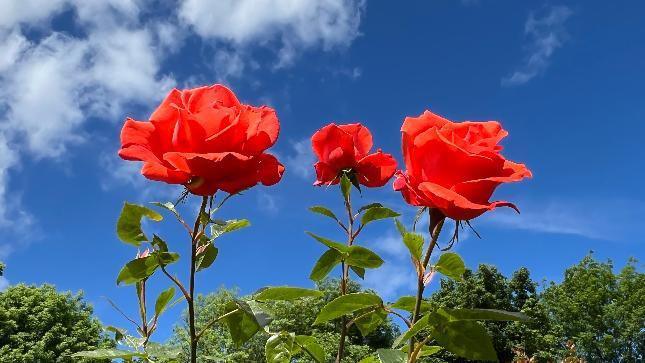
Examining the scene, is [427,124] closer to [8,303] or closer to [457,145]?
[457,145]

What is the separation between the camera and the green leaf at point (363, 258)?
1334 mm

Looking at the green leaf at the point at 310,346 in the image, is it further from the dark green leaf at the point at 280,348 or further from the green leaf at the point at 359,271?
the green leaf at the point at 359,271

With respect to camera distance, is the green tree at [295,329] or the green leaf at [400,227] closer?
the green leaf at [400,227]

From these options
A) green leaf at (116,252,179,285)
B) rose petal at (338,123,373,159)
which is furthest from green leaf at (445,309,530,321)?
rose petal at (338,123,373,159)

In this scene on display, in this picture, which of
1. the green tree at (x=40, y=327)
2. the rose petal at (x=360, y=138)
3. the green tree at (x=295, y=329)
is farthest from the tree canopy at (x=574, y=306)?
the rose petal at (x=360, y=138)

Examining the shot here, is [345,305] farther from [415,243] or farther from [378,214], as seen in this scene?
[378,214]

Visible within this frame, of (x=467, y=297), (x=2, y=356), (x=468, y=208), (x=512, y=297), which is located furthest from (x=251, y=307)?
(x=512, y=297)

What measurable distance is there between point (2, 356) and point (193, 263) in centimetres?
2980

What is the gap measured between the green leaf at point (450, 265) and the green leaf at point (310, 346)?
1.31 feet

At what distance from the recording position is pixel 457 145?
3.94ft

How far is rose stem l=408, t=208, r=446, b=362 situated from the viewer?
1171 mm

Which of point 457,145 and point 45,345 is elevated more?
point 45,345

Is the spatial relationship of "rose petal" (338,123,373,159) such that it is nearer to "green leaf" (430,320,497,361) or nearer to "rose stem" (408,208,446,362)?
"rose stem" (408,208,446,362)

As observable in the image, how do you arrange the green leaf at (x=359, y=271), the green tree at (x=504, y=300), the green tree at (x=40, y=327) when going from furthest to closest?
the green tree at (x=504, y=300) → the green tree at (x=40, y=327) → the green leaf at (x=359, y=271)
